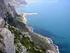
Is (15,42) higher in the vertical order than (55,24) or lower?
lower

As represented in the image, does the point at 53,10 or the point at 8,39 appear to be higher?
the point at 53,10

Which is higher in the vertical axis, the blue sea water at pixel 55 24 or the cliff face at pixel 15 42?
the blue sea water at pixel 55 24

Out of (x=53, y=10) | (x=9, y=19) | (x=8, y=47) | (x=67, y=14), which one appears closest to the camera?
(x=8, y=47)

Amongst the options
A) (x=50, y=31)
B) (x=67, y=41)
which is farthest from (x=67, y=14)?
(x=67, y=41)

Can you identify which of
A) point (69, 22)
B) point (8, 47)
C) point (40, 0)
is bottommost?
point (8, 47)

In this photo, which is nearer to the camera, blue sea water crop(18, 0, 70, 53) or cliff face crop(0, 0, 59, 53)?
cliff face crop(0, 0, 59, 53)

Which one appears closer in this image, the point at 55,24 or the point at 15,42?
the point at 15,42

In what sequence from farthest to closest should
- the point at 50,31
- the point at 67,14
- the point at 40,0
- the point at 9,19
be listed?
the point at 40,0 < the point at 67,14 < the point at 50,31 < the point at 9,19

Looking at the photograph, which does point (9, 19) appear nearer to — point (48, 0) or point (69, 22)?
point (69, 22)

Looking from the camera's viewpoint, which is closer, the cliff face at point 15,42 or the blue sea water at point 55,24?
the cliff face at point 15,42

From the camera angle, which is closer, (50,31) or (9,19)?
(9,19)

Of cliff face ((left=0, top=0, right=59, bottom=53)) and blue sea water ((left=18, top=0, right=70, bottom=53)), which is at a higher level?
blue sea water ((left=18, top=0, right=70, bottom=53))
